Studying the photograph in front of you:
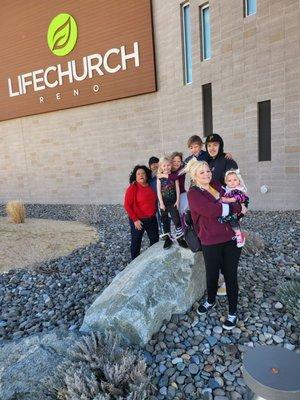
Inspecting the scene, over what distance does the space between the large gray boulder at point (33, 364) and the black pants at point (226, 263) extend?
1.35 m

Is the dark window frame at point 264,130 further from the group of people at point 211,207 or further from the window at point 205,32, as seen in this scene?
the group of people at point 211,207

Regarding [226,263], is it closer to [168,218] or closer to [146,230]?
[168,218]

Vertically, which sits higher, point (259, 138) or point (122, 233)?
point (259, 138)

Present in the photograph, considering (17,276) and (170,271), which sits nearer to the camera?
(170,271)

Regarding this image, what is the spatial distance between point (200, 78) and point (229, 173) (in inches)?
276

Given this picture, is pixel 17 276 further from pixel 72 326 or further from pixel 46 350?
pixel 46 350

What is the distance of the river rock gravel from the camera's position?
2838 millimetres

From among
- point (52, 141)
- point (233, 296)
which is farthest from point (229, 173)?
point (52, 141)

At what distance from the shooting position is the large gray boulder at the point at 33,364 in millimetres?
2730

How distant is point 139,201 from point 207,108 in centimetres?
589

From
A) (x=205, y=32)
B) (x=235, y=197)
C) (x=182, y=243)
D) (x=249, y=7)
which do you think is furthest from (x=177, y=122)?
(x=235, y=197)

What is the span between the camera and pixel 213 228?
310 centimetres

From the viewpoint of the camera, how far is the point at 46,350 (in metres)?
3.03

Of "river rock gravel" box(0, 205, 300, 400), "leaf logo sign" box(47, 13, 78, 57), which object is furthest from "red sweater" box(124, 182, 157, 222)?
"leaf logo sign" box(47, 13, 78, 57)
